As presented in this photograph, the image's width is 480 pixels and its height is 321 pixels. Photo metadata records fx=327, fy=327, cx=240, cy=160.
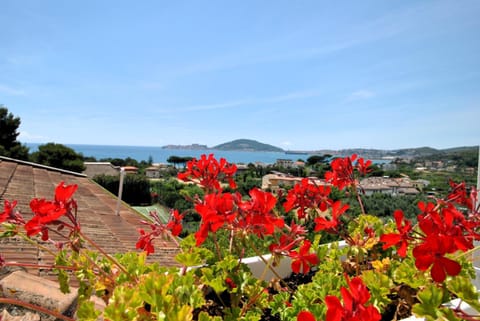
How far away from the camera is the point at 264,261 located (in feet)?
2.98

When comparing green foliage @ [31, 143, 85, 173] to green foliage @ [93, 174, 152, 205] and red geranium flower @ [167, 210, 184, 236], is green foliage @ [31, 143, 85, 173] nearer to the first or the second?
green foliage @ [93, 174, 152, 205]

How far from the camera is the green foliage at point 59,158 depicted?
22047 mm

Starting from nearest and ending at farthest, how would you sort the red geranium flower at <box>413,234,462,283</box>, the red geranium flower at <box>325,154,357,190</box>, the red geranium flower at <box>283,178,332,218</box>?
the red geranium flower at <box>413,234,462,283</box> < the red geranium flower at <box>283,178,332,218</box> < the red geranium flower at <box>325,154,357,190</box>

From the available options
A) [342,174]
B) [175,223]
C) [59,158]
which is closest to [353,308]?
[175,223]

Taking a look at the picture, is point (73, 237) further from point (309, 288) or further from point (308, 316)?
point (309, 288)

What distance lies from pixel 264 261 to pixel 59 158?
81.1 ft

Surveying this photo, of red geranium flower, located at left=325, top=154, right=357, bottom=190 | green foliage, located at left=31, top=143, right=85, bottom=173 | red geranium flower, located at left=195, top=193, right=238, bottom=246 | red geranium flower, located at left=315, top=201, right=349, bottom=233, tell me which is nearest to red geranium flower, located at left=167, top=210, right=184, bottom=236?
red geranium flower, located at left=195, top=193, right=238, bottom=246

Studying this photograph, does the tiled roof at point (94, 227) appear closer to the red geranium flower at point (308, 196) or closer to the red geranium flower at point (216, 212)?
the red geranium flower at point (308, 196)

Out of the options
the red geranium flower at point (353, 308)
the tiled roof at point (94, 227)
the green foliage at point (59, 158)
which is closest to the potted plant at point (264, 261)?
Answer: the red geranium flower at point (353, 308)

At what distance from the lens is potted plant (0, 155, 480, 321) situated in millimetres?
618

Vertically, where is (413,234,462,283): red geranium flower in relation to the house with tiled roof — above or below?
above

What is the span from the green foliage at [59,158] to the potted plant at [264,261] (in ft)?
77.5

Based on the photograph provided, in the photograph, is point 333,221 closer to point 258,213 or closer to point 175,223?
point 258,213

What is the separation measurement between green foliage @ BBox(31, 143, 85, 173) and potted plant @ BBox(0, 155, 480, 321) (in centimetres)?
2362
